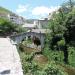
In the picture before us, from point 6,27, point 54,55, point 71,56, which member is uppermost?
point 6,27

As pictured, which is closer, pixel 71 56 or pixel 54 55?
pixel 71 56

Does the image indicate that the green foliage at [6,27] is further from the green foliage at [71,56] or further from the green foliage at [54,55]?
the green foliage at [71,56]

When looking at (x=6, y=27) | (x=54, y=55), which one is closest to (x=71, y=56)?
(x=54, y=55)

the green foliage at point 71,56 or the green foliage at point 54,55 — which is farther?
the green foliage at point 54,55

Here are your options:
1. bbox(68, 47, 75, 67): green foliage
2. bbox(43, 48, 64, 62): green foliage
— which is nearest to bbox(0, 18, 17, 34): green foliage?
bbox(43, 48, 64, 62): green foliage

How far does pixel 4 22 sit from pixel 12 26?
243cm

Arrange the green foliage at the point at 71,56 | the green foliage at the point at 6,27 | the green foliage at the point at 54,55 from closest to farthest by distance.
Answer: the green foliage at the point at 71,56 < the green foliage at the point at 54,55 < the green foliage at the point at 6,27

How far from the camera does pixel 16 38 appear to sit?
53.2 m

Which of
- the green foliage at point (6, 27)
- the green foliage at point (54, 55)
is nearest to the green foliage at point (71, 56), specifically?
the green foliage at point (54, 55)

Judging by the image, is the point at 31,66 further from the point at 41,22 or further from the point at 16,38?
the point at 41,22

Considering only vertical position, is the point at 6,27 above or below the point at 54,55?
above

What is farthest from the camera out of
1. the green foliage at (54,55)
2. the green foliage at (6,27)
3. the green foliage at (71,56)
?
the green foliage at (6,27)

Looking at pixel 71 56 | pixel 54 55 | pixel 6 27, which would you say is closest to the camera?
pixel 71 56

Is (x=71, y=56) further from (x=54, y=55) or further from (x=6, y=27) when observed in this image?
(x=6, y=27)
